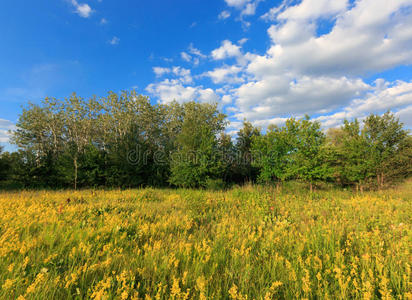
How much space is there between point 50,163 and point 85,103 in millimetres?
14135

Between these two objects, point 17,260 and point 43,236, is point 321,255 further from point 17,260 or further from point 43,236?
point 43,236

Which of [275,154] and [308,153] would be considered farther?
[275,154]

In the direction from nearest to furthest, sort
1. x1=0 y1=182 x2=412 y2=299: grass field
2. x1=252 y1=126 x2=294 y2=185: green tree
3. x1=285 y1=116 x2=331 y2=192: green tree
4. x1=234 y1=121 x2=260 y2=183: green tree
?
x1=0 y1=182 x2=412 y2=299: grass field → x1=285 y1=116 x2=331 y2=192: green tree → x1=252 y1=126 x2=294 y2=185: green tree → x1=234 y1=121 x2=260 y2=183: green tree

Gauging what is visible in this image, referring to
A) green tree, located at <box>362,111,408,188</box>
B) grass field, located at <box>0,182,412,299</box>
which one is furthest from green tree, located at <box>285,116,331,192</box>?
grass field, located at <box>0,182,412,299</box>

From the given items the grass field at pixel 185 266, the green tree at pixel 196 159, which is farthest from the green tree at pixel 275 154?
the grass field at pixel 185 266

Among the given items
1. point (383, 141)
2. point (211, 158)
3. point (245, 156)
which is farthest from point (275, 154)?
point (245, 156)

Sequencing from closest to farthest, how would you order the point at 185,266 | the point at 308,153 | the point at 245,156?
the point at 185,266 → the point at 308,153 → the point at 245,156

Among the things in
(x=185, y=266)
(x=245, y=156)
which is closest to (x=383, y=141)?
(x=245, y=156)

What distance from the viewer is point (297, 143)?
13.6 metres

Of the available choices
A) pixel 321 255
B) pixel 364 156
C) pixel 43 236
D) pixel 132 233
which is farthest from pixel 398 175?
pixel 43 236

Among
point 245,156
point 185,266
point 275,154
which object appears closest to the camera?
point 185,266

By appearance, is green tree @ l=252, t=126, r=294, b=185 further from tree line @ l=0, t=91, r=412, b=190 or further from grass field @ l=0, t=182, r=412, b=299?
grass field @ l=0, t=182, r=412, b=299

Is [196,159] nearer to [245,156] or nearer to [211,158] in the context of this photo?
[211,158]

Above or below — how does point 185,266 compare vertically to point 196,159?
below
